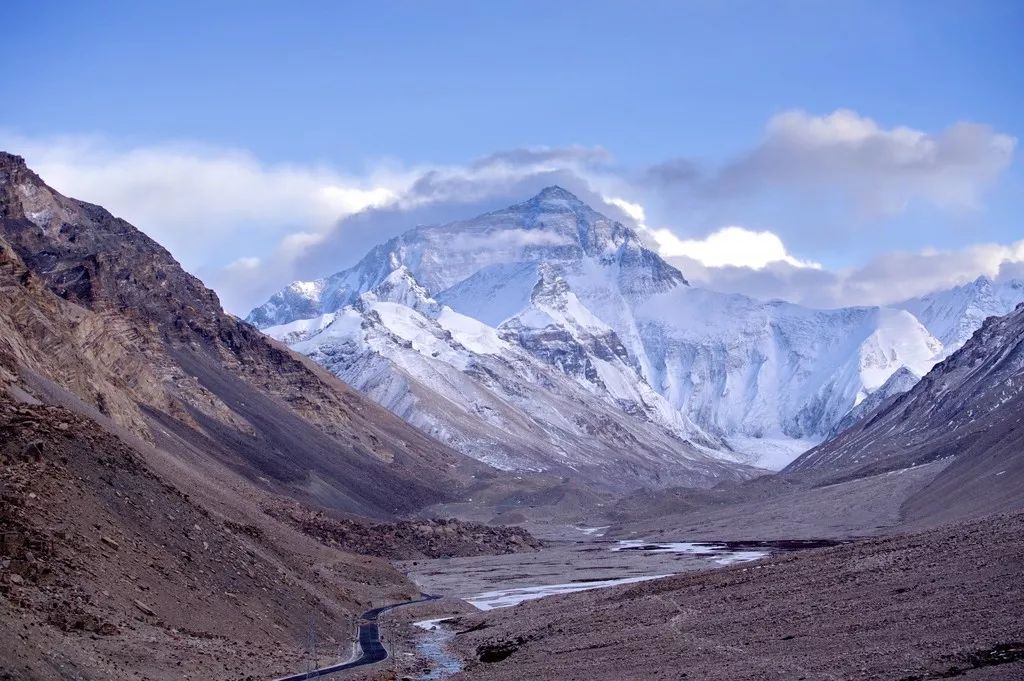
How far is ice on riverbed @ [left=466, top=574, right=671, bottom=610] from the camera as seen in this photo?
85875mm

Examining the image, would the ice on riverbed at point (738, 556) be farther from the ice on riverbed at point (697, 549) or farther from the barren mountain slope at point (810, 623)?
the barren mountain slope at point (810, 623)

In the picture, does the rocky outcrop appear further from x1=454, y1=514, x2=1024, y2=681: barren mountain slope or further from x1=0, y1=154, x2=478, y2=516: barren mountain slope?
x1=454, y1=514, x2=1024, y2=681: barren mountain slope

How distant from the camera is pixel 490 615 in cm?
7300

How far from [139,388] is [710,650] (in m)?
103

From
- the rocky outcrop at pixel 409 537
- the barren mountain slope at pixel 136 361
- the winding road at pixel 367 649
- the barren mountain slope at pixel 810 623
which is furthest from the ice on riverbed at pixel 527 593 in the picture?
the barren mountain slope at pixel 136 361

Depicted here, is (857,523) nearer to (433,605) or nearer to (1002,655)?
(433,605)

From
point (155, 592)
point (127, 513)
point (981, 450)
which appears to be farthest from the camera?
point (981, 450)

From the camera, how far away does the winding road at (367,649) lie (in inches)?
1902

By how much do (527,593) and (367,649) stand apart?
114 feet

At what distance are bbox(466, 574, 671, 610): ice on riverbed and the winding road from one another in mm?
5873

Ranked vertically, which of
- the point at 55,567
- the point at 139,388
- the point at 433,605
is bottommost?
the point at 433,605

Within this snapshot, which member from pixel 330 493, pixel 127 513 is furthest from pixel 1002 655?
pixel 330 493

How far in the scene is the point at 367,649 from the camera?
59.5 m

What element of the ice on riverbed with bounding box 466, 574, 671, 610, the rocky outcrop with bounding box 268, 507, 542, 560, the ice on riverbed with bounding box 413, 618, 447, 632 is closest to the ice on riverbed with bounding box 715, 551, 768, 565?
the ice on riverbed with bounding box 466, 574, 671, 610
